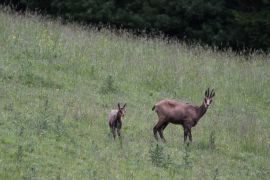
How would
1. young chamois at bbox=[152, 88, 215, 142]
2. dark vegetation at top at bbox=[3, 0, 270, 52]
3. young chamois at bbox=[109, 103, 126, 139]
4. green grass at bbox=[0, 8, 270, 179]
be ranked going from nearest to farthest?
green grass at bbox=[0, 8, 270, 179]
young chamois at bbox=[109, 103, 126, 139]
young chamois at bbox=[152, 88, 215, 142]
dark vegetation at top at bbox=[3, 0, 270, 52]

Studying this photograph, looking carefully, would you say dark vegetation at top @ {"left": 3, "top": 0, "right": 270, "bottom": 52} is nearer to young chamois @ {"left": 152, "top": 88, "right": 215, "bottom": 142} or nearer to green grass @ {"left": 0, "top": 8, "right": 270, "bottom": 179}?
green grass @ {"left": 0, "top": 8, "right": 270, "bottom": 179}

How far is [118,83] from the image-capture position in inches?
642

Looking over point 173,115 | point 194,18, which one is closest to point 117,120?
point 173,115

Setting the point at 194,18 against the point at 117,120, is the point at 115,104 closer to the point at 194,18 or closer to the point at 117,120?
the point at 117,120

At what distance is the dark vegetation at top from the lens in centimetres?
2528

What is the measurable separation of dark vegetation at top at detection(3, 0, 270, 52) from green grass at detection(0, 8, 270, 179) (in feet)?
14.7

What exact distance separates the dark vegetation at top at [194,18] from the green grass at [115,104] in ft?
14.7

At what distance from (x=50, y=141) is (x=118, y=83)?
5396mm

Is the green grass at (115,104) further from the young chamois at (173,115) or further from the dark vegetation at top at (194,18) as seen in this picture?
the dark vegetation at top at (194,18)

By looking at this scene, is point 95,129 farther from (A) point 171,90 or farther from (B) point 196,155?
(A) point 171,90

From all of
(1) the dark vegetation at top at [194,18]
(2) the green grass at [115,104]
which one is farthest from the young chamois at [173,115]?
(1) the dark vegetation at top at [194,18]

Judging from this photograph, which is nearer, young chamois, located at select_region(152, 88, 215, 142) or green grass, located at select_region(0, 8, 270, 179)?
green grass, located at select_region(0, 8, 270, 179)

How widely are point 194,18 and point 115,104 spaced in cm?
1320

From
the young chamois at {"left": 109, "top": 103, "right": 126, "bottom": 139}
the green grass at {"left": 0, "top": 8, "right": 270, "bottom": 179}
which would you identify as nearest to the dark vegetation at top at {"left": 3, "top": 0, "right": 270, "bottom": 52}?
the green grass at {"left": 0, "top": 8, "right": 270, "bottom": 179}
